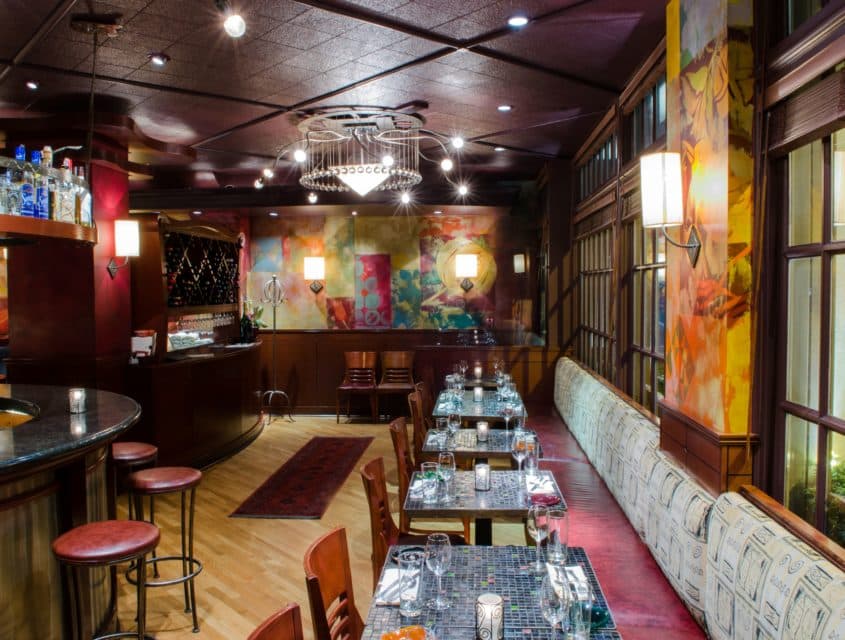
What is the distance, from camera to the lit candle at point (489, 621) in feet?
6.26

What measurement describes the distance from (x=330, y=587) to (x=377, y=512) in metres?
0.87

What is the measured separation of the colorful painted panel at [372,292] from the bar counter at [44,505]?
7428 millimetres

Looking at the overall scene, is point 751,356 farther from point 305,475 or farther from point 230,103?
point 305,475

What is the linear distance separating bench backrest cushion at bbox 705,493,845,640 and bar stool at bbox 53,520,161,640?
7.45 ft

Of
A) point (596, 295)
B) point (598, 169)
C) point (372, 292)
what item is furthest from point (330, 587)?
point (372, 292)

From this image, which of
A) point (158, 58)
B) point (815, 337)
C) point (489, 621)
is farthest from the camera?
point (158, 58)

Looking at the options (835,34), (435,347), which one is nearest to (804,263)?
(835,34)

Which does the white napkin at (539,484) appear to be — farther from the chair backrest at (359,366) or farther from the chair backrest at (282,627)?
the chair backrest at (359,366)

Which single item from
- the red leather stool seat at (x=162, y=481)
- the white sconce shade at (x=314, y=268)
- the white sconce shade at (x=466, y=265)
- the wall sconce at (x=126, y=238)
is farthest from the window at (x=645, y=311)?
the white sconce shade at (x=314, y=268)

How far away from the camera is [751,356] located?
2627mm

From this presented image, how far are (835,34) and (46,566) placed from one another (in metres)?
3.64

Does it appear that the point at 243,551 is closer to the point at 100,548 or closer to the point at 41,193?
the point at 100,548

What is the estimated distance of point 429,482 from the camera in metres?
3.47

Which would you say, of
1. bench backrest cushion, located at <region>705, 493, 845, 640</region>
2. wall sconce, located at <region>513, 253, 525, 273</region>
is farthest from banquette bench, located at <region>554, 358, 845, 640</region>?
wall sconce, located at <region>513, 253, 525, 273</region>
